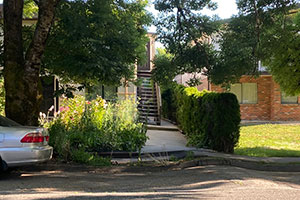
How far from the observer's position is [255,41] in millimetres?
11727

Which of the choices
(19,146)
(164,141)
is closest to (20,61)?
(19,146)

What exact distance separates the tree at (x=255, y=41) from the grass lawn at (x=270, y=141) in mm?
2411

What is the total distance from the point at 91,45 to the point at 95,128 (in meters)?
3.09

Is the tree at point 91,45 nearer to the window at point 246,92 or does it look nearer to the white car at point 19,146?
the white car at point 19,146

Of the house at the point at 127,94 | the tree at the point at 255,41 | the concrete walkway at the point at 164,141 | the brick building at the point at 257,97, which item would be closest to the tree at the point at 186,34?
the tree at the point at 255,41

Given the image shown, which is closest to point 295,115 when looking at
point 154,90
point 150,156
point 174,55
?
point 154,90

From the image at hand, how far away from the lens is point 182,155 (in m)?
10.9

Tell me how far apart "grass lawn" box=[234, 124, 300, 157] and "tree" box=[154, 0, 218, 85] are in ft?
11.6

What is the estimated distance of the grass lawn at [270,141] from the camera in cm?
1243

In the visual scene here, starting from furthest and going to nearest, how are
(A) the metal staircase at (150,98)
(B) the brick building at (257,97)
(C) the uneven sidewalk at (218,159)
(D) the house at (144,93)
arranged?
(B) the brick building at (257,97) → (A) the metal staircase at (150,98) → (D) the house at (144,93) → (C) the uneven sidewalk at (218,159)

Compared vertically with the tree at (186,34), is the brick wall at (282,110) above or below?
below

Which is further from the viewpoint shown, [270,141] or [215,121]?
[270,141]

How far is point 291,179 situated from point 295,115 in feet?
56.4

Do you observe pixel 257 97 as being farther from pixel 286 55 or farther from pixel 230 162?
pixel 230 162
